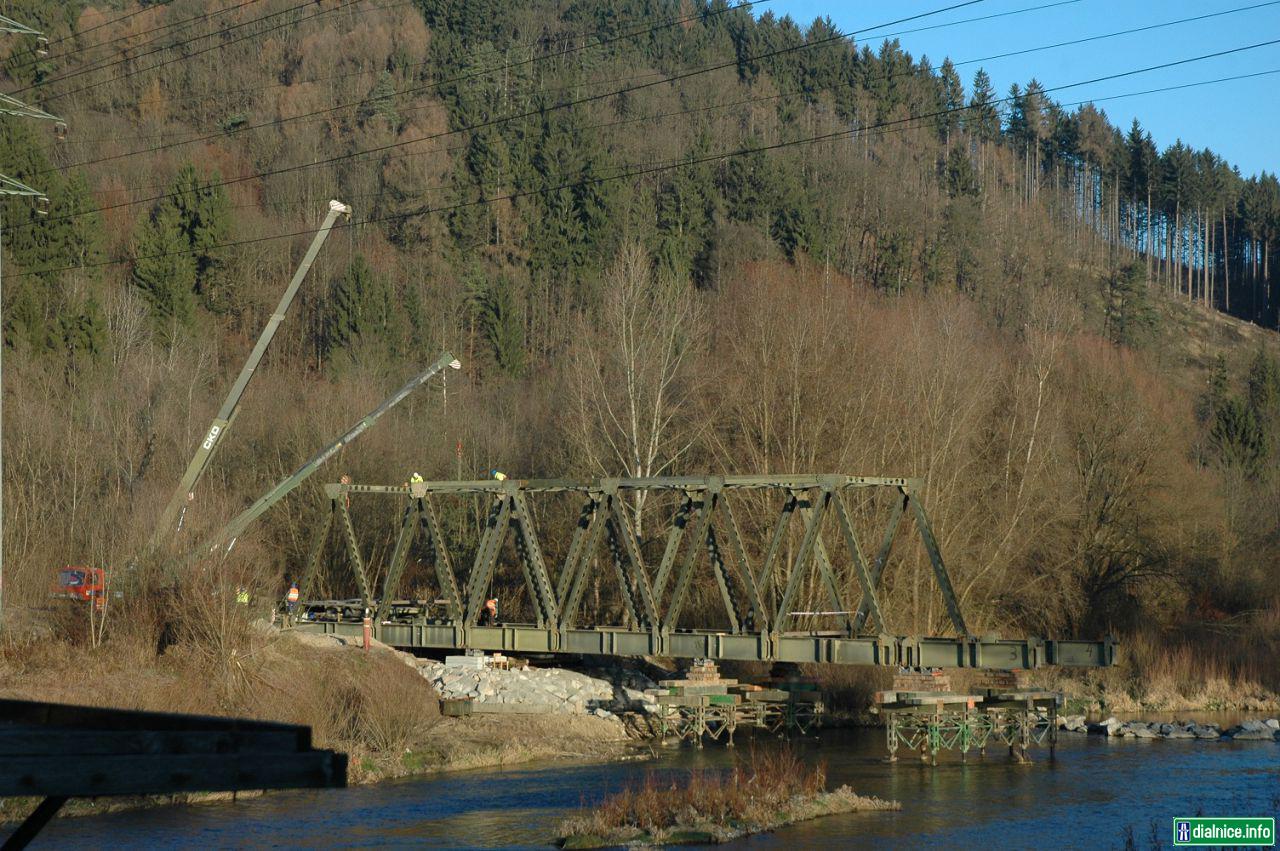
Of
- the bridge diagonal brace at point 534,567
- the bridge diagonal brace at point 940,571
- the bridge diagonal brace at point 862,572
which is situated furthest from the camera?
the bridge diagonal brace at point 534,567

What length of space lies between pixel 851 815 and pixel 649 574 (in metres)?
22.0

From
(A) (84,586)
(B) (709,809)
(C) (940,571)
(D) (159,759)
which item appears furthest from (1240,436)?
(D) (159,759)

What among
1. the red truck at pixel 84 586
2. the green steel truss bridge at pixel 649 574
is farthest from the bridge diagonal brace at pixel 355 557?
the red truck at pixel 84 586

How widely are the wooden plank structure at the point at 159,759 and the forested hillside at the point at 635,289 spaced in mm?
24972

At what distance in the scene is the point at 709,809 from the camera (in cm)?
2088

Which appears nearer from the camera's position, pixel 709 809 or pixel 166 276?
pixel 709 809

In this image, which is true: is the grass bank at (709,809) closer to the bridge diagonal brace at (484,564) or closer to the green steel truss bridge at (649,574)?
the green steel truss bridge at (649,574)

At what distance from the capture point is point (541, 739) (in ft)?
98.3

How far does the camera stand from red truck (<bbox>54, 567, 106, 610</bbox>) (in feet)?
89.7

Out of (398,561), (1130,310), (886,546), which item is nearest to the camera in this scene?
(886,546)

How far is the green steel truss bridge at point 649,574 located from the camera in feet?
92.4

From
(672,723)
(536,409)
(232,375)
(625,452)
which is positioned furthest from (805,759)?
(232,375)

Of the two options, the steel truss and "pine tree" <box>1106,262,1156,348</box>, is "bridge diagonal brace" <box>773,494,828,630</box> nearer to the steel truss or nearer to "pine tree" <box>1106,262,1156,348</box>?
the steel truss

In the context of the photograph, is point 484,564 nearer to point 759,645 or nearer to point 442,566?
point 442,566
